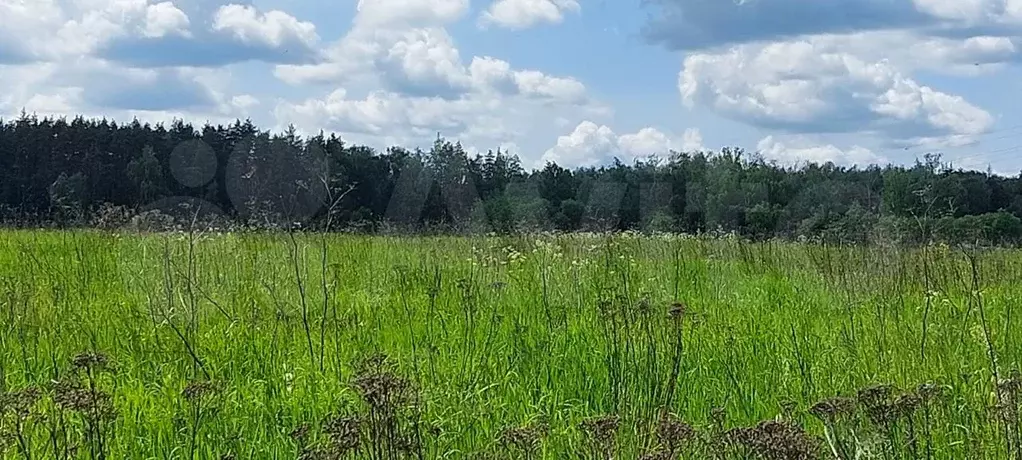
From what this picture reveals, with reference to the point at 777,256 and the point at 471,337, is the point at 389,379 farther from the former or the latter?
the point at 777,256

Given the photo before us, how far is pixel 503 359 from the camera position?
183 inches

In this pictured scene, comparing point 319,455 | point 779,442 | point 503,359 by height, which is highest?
point 779,442

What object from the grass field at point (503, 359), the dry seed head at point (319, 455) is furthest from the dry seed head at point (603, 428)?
the dry seed head at point (319, 455)

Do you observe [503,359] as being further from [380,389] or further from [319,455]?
[319,455]

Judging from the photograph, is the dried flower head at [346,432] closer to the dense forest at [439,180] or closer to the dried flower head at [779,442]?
the dried flower head at [779,442]

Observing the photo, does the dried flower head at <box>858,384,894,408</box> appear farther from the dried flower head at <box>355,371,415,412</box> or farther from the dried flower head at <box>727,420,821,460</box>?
the dried flower head at <box>355,371,415,412</box>

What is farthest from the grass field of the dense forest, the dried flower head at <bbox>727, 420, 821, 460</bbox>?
the dense forest

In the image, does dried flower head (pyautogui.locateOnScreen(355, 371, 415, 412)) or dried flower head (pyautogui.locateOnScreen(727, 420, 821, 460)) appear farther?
dried flower head (pyautogui.locateOnScreen(355, 371, 415, 412))

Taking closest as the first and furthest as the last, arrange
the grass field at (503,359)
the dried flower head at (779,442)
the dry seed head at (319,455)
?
the dried flower head at (779,442), the dry seed head at (319,455), the grass field at (503,359)

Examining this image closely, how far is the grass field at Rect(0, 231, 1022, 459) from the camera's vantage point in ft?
9.09

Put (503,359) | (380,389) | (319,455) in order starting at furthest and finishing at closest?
(503,359) → (380,389) → (319,455)

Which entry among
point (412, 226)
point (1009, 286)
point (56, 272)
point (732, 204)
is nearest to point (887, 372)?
point (1009, 286)

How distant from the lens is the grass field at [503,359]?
277cm

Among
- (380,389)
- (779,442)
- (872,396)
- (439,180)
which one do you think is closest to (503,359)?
(380,389)
